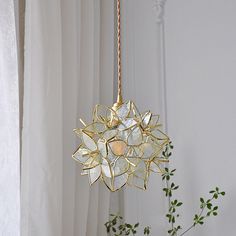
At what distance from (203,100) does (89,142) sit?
79 cm

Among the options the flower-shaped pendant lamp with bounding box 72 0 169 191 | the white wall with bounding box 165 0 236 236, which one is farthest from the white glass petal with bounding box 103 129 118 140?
the white wall with bounding box 165 0 236 236

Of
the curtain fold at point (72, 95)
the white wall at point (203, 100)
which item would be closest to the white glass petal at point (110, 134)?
the curtain fold at point (72, 95)

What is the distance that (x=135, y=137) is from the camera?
3.55ft

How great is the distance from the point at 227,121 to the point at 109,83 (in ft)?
1.92

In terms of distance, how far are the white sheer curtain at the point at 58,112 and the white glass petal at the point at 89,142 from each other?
45 cm

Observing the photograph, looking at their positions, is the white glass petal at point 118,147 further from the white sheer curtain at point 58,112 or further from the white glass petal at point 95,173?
the white sheer curtain at point 58,112

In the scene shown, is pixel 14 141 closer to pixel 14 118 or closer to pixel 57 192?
pixel 14 118

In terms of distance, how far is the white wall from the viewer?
1643 mm

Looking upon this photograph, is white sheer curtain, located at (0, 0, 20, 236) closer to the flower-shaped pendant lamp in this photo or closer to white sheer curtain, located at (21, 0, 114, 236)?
white sheer curtain, located at (21, 0, 114, 236)

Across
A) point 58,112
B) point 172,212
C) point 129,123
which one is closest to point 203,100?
point 172,212

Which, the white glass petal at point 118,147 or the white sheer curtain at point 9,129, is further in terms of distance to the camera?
the white sheer curtain at point 9,129

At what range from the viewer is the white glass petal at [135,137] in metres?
1.08

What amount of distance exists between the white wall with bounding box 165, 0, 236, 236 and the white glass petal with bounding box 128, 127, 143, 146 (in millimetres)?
673

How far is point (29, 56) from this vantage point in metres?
1.55
